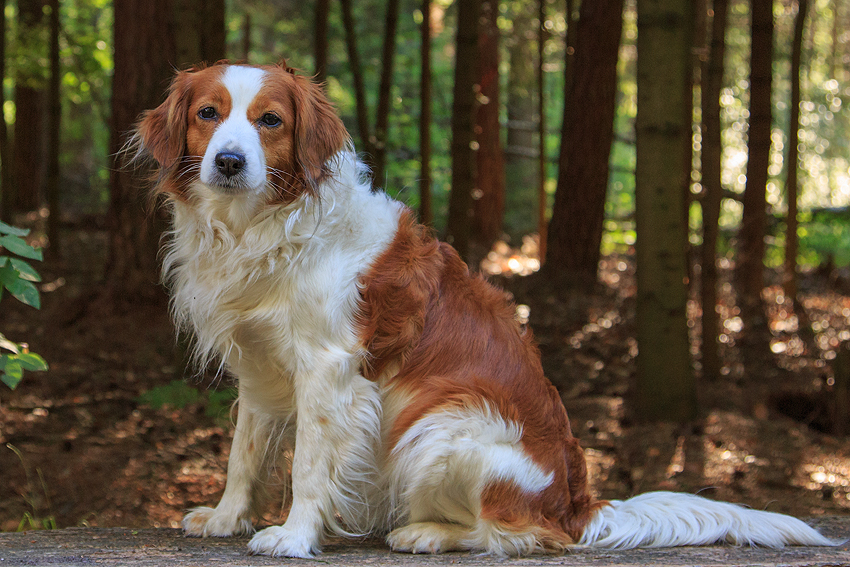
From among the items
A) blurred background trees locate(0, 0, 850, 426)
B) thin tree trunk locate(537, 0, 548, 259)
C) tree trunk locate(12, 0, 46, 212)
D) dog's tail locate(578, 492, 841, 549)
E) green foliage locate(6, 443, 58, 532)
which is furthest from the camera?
tree trunk locate(12, 0, 46, 212)

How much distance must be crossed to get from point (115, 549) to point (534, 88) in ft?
42.4

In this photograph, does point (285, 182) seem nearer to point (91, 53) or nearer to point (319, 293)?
point (319, 293)

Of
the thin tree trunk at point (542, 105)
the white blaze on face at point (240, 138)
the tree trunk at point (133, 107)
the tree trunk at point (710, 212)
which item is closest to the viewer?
the white blaze on face at point (240, 138)

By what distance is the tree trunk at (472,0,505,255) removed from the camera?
1240 centimetres

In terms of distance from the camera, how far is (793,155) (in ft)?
24.6

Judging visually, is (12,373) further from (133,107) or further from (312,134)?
(133,107)

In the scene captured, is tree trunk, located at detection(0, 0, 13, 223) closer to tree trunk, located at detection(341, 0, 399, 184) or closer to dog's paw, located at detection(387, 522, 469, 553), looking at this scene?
tree trunk, located at detection(341, 0, 399, 184)

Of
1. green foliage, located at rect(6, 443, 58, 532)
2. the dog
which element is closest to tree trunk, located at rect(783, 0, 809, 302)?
the dog

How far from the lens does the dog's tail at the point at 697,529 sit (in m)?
2.90

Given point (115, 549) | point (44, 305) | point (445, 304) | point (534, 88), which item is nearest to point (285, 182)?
point (445, 304)

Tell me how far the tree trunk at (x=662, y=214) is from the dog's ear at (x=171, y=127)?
258 centimetres

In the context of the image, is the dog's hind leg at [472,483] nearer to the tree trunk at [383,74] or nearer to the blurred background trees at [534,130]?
the blurred background trees at [534,130]

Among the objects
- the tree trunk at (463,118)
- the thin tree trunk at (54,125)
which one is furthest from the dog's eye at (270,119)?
the thin tree trunk at (54,125)

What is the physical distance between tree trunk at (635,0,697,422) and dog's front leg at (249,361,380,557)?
2.42 metres
